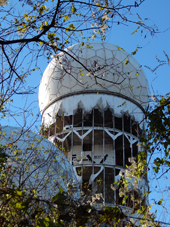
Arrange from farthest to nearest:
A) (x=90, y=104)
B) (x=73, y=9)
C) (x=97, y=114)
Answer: (x=97, y=114)
(x=90, y=104)
(x=73, y=9)

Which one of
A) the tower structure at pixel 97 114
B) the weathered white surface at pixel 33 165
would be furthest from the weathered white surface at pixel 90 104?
the weathered white surface at pixel 33 165

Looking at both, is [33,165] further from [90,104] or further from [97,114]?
[97,114]

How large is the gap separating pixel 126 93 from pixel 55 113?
447cm

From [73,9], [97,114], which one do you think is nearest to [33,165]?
[73,9]

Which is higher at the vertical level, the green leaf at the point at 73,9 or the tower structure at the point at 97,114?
the tower structure at the point at 97,114

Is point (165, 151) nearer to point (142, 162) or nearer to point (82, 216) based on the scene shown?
point (142, 162)

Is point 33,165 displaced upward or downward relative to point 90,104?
downward

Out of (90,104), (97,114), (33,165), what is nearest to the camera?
(33,165)

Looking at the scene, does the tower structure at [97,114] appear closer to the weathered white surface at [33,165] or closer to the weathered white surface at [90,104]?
the weathered white surface at [90,104]

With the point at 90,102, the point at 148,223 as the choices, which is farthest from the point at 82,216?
the point at 90,102

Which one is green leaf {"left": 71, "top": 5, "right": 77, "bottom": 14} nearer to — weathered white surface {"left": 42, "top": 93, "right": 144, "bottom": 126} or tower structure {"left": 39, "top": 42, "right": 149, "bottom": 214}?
tower structure {"left": 39, "top": 42, "right": 149, "bottom": 214}

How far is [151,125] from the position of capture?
5.66m

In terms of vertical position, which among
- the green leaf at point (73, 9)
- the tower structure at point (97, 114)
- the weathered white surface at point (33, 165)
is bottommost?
the weathered white surface at point (33, 165)

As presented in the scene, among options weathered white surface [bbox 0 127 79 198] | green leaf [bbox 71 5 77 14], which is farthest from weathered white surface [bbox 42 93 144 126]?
green leaf [bbox 71 5 77 14]
